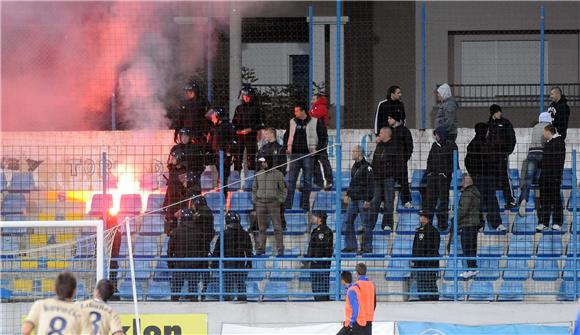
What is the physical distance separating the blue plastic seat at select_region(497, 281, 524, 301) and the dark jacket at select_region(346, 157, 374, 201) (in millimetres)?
2155

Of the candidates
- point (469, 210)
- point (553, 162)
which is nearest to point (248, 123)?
point (469, 210)

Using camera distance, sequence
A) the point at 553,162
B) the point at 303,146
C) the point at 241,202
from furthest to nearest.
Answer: the point at 303,146 < the point at 241,202 < the point at 553,162

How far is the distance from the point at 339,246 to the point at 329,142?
3.50 metres

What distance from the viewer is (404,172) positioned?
54.6ft

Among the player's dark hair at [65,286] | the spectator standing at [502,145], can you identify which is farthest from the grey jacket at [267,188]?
the player's dark hair at [65,286]

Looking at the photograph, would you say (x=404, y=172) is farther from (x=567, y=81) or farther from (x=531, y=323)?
(x=567, y=81)

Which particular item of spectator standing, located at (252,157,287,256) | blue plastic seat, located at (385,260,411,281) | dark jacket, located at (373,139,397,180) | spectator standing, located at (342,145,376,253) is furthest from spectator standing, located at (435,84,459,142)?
spectator standing, located at (252,157,287,256)

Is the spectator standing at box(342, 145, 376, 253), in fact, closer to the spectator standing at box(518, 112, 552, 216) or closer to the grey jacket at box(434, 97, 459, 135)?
the grey jacket at box(434, 97, 459, 135)

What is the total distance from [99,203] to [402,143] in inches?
169

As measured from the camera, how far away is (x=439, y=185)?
53.1 feet

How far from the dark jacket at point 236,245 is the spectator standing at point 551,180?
405cm

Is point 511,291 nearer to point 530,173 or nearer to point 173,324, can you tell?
point 530,173

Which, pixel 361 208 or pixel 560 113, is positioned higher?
pixel 560 113

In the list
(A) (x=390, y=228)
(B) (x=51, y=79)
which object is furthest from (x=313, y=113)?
(B) (x=51, y=79)
